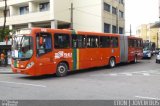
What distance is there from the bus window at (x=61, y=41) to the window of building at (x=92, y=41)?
239cm

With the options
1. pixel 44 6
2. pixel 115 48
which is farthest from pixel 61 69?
pixel 44 6

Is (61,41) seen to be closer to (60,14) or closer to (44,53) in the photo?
(44,53)

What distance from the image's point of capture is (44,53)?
1553 cm

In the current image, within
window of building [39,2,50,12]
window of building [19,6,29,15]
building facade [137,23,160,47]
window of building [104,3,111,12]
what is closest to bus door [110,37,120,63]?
window of building [39,2,50,12]

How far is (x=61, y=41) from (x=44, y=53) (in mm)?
1720

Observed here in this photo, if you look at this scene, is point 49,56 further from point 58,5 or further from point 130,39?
point 58,5

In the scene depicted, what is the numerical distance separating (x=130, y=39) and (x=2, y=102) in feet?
63.8

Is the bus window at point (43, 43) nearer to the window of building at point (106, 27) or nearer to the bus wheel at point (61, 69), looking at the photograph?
the bus wheel at point (61, 69)

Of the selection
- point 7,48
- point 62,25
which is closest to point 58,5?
point 62,25

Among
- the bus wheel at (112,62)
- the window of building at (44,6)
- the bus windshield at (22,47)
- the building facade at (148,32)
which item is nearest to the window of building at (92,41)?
the bus wheel at (112,62)

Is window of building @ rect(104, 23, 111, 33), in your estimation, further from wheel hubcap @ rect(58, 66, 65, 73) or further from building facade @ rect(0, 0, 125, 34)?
wheel hubcap @ rect(58, 66, 65, 73)

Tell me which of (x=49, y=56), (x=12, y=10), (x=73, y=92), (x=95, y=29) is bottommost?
(x=73, y=92)

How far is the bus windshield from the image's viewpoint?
49.4 feet

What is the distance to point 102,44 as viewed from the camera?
2100 cm
